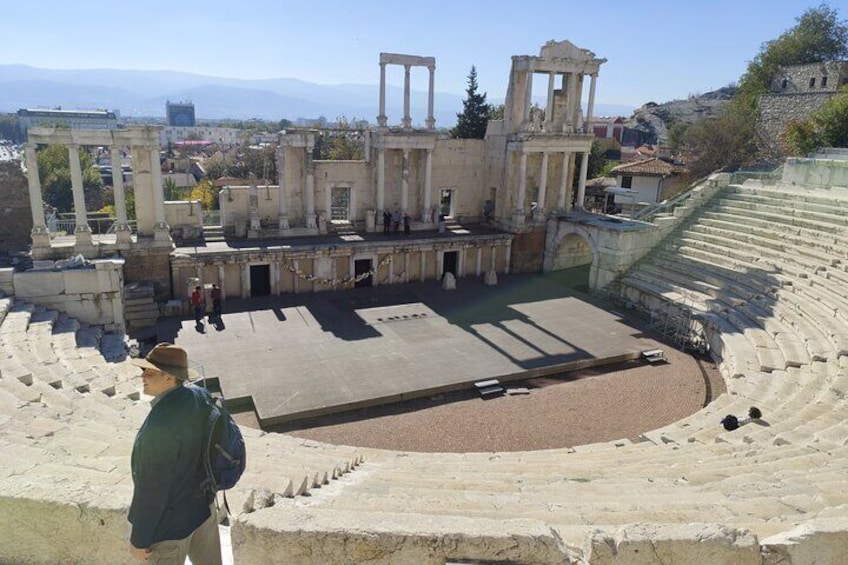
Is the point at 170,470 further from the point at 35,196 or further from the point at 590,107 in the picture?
the point at 590,107

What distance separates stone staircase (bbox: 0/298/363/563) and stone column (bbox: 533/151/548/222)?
17938 millimetres

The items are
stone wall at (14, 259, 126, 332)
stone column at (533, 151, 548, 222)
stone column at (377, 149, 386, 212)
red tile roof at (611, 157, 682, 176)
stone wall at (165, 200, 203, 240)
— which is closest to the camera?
stone wall at (14, 259, 126, 332)

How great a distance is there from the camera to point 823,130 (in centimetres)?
3173

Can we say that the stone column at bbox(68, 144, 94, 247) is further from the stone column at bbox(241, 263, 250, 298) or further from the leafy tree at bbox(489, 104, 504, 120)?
the leafy tree at bbox(489, 104, 504, 120)

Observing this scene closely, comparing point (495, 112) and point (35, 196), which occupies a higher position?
point (495, 112)

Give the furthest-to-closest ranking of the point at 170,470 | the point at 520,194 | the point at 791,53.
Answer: the point at 791,53 < the point at 520,194 < the point at 170,470

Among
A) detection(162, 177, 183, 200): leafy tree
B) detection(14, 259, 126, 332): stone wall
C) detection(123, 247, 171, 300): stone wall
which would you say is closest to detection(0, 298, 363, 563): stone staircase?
detection(14, 259, 126, 332): stone wall

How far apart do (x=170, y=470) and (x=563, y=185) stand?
Answer: 26.4m

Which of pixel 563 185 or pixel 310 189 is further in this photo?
pixel 563 185

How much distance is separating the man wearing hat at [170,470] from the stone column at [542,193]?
24709mm

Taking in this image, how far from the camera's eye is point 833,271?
18156mm

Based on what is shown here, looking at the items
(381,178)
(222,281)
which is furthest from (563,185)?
(222,281)

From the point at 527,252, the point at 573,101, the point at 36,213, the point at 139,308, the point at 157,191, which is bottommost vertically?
the point at 139,308

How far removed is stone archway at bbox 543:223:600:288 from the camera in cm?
2638
